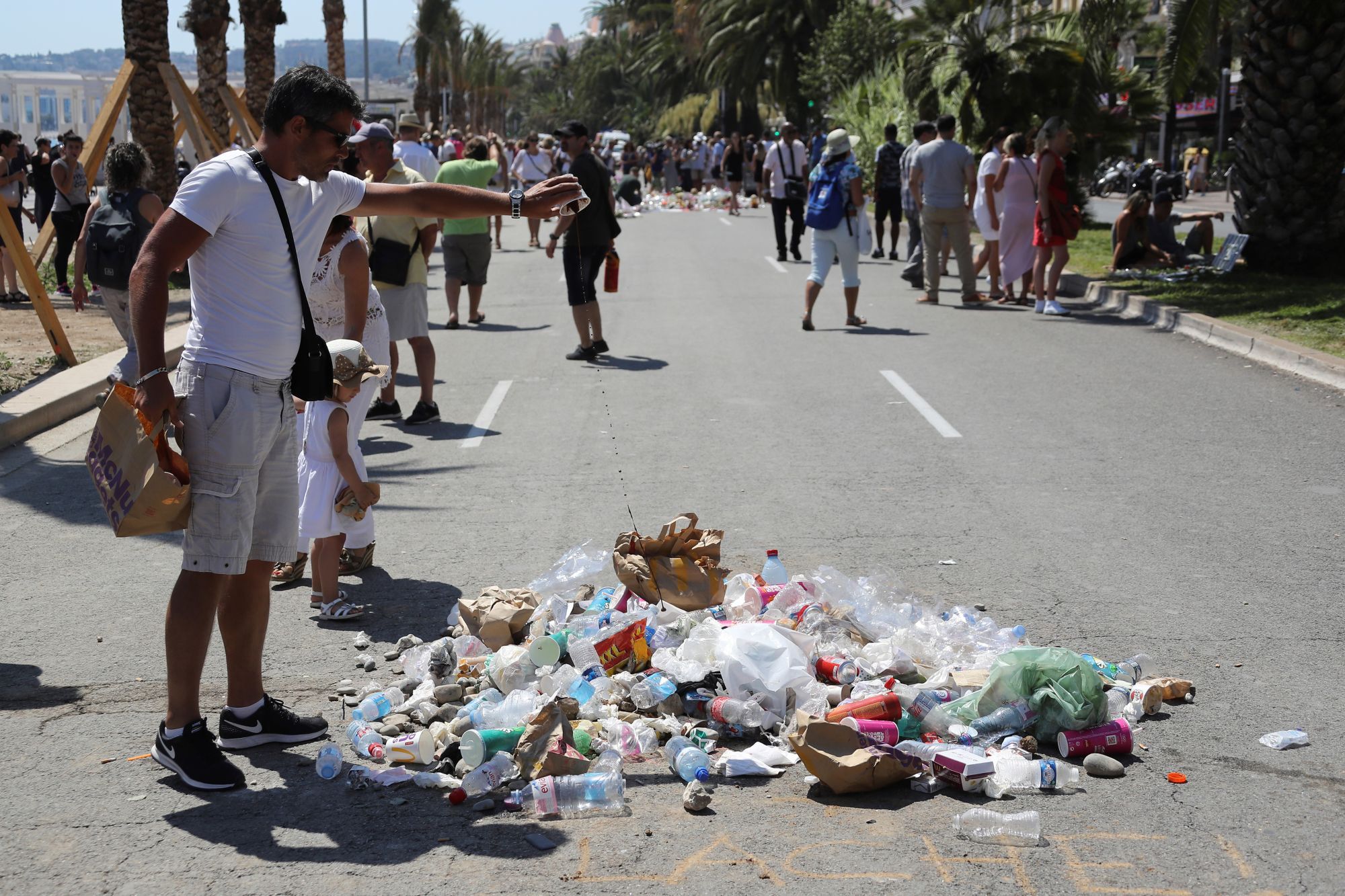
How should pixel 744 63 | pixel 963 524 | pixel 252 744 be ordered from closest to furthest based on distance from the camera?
pixel 252 744
pixel 963 524
pixel 744 63

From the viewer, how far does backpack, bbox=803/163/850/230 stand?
514 inches

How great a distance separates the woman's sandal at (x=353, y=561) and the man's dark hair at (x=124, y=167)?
4.52 m

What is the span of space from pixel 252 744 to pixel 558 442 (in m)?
4.75

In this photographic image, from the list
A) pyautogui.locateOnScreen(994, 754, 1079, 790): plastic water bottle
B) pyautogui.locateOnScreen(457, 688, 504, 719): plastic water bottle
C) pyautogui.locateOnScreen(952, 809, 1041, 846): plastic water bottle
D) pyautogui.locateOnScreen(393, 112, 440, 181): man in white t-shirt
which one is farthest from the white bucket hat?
pyautogui.locateOnScreen(952, 809, 1041, 846): plastic water bottle

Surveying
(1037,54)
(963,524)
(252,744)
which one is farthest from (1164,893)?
(1037,54)

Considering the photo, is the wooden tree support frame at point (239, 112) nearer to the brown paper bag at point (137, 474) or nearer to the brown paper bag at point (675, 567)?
the brown paper bag at point (675, 567)

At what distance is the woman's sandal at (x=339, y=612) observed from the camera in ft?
18.2

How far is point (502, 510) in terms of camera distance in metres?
7.29

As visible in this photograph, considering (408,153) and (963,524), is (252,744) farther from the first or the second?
(408,153)

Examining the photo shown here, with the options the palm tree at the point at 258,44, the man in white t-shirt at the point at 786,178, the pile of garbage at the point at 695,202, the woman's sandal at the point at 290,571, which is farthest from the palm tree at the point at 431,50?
the woman's sandal at the point at 290,571

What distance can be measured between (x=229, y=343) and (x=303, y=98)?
2.50 feet

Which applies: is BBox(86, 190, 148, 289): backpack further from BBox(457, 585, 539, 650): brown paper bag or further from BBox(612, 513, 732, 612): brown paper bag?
BBox(612, 513, 732, 612): brown paper bag

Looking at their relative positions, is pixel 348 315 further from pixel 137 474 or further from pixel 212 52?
pixel 212 52

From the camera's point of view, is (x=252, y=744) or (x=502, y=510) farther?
(x=502, y=510)
